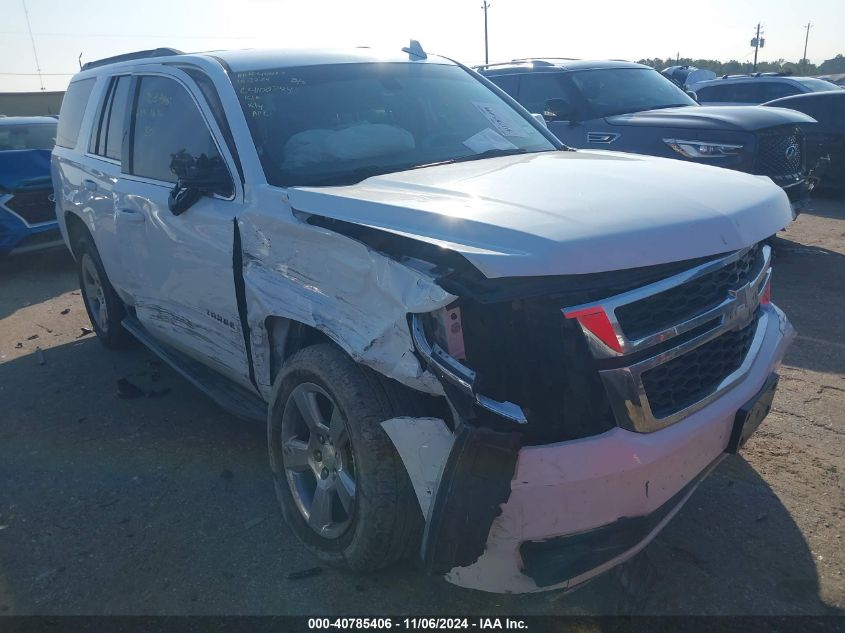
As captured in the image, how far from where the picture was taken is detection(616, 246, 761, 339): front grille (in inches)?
86.4

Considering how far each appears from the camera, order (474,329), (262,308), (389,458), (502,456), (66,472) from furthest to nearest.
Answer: (66,472)
(262,308)
(389,458)
(474,329)
(502,456)

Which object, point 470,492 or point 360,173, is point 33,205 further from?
point 470,492

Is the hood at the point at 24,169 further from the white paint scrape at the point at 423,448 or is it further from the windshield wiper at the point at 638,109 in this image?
the white paint scrape at the point at 423,448

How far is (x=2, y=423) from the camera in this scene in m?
4.54

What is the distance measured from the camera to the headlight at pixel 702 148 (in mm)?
6926

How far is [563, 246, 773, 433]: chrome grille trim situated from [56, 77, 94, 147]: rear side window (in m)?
4.59

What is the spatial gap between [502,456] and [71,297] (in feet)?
21.9

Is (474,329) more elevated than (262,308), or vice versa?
(474,329)

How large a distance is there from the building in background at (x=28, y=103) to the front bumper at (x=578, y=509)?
35681 mm

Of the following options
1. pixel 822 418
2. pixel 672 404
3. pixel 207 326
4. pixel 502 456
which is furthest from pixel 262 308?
pixel 822 418

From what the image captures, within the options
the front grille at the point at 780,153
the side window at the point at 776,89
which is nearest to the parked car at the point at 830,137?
the front grille at the point at 780,153

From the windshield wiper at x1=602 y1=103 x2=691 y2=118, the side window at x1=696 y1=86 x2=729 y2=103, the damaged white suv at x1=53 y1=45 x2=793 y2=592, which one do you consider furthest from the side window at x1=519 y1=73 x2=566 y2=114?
the side window at x1=696 y1=86 x2=729 y2=103

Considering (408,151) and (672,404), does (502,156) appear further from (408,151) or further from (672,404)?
(672,404)

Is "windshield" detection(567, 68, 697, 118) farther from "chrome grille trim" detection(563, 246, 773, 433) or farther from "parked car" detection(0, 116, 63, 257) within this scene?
"parked car" detection(0, 116, 63, 257)
